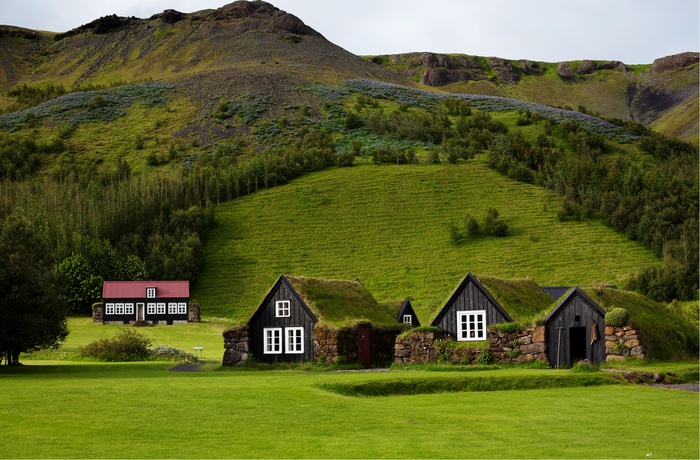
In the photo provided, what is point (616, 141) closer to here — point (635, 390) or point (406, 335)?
point (406, 335)

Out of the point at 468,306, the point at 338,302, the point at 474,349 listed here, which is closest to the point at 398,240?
the point at 338,302

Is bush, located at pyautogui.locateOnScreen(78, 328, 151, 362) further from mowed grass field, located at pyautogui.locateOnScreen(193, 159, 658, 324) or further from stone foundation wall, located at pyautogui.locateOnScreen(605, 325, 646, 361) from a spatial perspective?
mowed grass field, located at pyautogui.locateOnScreen(193, 159, 658, 324)

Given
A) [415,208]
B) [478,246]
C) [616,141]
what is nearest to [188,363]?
[478,246]

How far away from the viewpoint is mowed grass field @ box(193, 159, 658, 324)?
99625mm

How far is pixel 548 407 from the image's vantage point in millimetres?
24672

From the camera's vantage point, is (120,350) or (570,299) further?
(120,350)

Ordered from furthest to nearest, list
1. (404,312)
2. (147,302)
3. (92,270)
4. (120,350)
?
1. (92,270)
2. (147,302)
3. (404,312)
4. (120,350)

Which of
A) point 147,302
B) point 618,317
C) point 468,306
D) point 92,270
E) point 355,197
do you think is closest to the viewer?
point 618,317

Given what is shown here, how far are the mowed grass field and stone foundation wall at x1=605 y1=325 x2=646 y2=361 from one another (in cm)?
4508

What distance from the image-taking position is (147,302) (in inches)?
3816

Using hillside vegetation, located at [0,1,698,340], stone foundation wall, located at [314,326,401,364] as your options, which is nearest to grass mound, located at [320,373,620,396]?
stone foundation wall, located at [314,326,401,364]

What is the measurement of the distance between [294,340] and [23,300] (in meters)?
14.4

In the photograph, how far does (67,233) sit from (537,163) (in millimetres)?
81009

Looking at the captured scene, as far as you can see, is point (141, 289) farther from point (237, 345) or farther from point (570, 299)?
point (570, 299)
